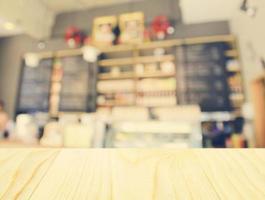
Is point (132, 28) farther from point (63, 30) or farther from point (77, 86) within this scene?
point (63, 30)

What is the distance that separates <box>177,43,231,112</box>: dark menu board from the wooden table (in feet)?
10.6

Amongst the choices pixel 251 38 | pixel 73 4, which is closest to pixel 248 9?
pixel 251 38

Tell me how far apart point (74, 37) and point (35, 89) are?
136cm

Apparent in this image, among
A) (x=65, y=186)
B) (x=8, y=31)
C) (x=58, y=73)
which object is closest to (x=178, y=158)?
(x=65, y=186)

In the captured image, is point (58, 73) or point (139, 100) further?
point (58, 73)

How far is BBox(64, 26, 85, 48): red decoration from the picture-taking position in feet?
14.2

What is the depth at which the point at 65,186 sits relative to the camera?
345 millimetres

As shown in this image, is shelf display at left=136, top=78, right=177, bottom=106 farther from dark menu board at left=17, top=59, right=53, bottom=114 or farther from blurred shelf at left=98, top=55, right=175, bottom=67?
dark menu board at left=17, top=59, right=53, bottom=114

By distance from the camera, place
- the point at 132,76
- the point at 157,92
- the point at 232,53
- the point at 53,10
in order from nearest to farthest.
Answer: the point at 232,53
the point at 157,92
the point at 132,76
the point at 53,10

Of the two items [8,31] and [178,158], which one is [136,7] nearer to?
[8,31]

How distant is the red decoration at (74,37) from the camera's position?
432 cm

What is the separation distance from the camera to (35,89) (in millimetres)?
4469

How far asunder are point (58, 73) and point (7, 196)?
432cm

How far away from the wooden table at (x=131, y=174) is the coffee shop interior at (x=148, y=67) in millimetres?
2003
